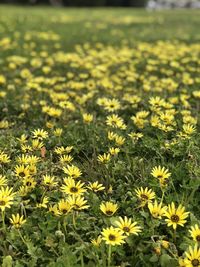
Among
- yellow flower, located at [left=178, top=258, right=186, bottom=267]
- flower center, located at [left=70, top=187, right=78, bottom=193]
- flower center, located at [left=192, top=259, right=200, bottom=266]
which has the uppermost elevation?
flower center, located at [left=70, top=187, right=78, bottom=193]

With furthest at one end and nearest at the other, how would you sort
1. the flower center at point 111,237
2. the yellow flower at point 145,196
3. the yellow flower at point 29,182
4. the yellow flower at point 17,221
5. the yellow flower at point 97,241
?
1. the yellow flower at point 29,182
2. the yellow flower at point 145,196
3. the yellow flower at point 17,221
4. the yellow flower at point 97,241
5. the flower center at point 111,237

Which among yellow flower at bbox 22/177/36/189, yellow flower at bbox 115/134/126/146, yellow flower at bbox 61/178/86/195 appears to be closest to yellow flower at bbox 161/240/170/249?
yellow flower at bbox 61/178/86/195

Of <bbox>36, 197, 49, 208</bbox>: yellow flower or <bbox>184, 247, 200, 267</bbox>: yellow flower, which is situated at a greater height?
<bbox>184, 247, 200, 267</bbox>: yellow flower

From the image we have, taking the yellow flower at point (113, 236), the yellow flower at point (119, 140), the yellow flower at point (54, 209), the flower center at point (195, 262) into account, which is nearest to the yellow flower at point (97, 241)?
the yellow flower at point (113, 236)

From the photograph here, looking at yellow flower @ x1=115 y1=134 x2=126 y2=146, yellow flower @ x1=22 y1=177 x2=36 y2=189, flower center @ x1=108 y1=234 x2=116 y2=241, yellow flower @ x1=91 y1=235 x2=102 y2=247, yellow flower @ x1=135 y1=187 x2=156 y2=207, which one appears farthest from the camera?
yellow flower @ x1=115 y1=134 x2=126 y2=146

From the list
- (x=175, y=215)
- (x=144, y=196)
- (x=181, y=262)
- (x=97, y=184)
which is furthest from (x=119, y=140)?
(x=181, y=262)

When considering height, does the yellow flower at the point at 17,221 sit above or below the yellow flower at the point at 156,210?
below

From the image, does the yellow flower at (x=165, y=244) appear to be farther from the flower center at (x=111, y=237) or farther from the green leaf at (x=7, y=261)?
the green leaf at (x=7, y=261)

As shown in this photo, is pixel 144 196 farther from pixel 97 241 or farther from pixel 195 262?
pixel 195 262

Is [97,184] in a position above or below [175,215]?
below

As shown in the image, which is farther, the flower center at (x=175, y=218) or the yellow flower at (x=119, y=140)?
the yellow flower at (x=119, y=140)

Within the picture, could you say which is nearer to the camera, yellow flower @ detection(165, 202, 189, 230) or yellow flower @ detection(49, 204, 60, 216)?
yellow flower @ detection(165, 202, 189, 230)

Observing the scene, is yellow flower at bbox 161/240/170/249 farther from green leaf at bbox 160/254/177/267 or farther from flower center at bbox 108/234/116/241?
flower center at bbox 108/234/116/241

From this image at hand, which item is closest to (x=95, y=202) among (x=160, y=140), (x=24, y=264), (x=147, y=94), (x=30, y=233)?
(x=30, y=233)
